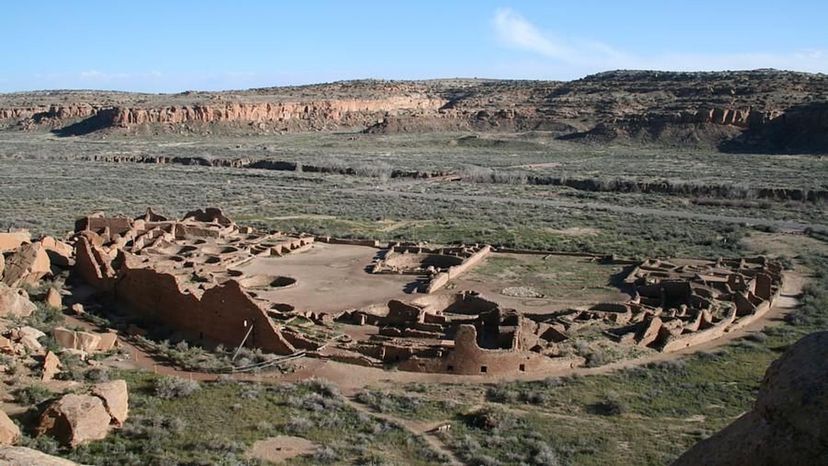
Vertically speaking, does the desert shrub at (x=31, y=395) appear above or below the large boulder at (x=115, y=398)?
below

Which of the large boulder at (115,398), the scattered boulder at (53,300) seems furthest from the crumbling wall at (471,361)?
the scattered boulder at (53,300)

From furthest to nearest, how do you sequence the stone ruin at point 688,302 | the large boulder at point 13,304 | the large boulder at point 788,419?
1. the stone ruin at point 688,302
2. the large boulder at point 13,304
3. the large boulder at point 788,419

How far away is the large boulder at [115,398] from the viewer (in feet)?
47.9

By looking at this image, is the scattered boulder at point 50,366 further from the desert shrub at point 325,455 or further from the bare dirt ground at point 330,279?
the bare dirt ground at point 330,279

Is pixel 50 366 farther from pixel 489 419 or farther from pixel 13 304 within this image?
pixel 489 419

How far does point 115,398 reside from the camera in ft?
48.4

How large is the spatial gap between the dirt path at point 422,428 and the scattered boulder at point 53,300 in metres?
10.5

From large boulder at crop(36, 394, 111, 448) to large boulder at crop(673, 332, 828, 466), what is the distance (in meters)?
10.9

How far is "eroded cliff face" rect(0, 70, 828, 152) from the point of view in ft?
316

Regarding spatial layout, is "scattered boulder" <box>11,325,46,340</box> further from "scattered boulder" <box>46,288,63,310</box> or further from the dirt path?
the dirt path

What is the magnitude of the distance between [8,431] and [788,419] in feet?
38.3

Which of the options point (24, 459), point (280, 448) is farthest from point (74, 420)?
point (24, 459)

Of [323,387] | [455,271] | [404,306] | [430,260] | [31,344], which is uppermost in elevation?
[404,306]

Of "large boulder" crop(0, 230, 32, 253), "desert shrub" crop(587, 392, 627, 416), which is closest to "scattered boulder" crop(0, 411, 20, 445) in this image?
"desert shrub" crop(587, 392, 627, 416)
